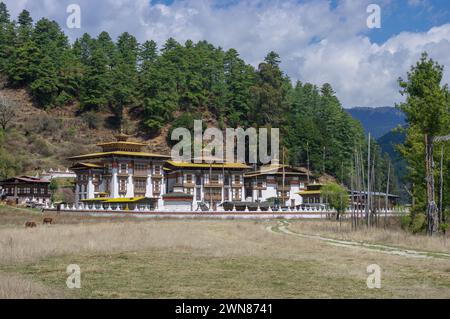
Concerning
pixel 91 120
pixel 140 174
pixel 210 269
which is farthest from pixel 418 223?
pixel 91 120

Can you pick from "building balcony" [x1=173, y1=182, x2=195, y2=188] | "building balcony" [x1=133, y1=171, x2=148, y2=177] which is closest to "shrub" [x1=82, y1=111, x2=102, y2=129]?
"building balcony" [x1=133, y1=171, x2=148, y2=177]

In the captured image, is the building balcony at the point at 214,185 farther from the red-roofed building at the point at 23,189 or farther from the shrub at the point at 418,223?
the shrub at the point at 418,223

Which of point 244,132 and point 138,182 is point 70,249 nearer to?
point 138,182

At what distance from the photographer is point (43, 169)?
114 metres

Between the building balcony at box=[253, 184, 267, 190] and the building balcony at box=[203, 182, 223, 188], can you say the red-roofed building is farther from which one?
the building balcony at box=[253, 184, 267, 190]

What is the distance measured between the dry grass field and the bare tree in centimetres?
9942

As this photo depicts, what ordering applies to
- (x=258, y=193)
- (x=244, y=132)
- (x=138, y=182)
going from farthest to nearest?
(x=244, y=132), (x=258, y=193), (x=138, y=182)

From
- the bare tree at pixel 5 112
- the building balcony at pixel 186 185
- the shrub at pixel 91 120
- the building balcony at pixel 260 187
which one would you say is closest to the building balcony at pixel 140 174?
the building balcony at pixel 186 185

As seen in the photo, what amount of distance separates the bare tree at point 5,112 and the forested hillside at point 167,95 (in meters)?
2.34

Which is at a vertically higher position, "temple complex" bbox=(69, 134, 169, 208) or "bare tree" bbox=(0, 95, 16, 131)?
"bare tree" bbox=(0, 95, 16, 131)

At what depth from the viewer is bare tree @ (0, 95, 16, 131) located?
4937 inches

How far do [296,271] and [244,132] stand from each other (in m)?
110

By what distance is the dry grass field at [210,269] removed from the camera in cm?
1705

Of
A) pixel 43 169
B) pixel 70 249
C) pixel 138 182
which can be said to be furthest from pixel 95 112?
pixel 70 249
